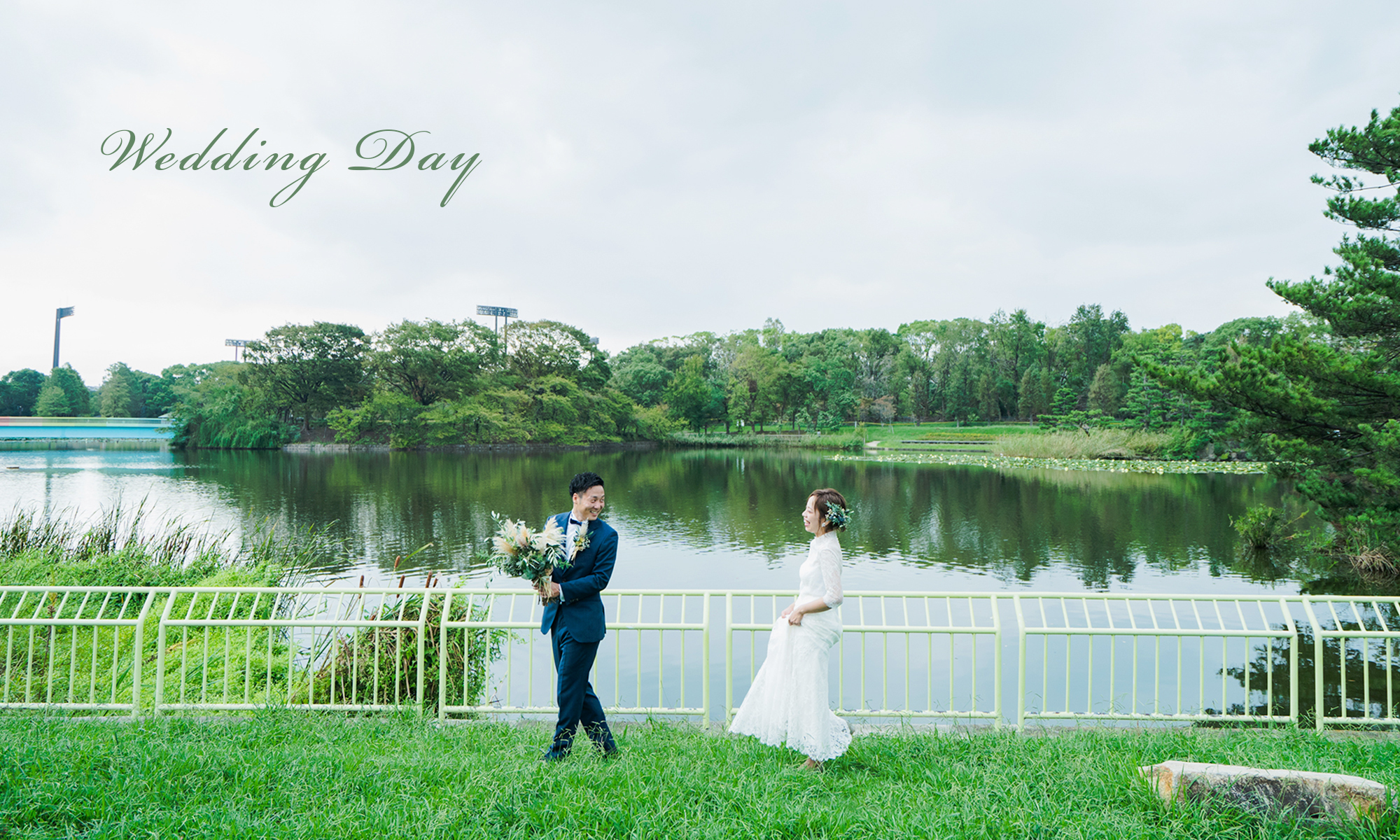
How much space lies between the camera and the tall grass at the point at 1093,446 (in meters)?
38.6

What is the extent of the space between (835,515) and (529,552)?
4.86 ft

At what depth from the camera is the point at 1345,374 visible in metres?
10.1

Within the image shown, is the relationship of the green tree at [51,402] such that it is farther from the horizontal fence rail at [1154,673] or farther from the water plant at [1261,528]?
the water plant at [1261,528]

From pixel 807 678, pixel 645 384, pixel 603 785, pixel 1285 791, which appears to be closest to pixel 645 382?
pixel 645 384

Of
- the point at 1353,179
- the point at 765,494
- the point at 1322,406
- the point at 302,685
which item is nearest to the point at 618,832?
the point at 302,685

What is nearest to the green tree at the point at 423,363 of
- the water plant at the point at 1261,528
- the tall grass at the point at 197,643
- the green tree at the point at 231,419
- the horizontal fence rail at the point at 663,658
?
the green tree at the point at 231,419

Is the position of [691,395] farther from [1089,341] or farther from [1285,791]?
[1285,791]

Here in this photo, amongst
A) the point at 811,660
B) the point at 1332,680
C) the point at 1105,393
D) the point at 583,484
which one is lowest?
the point at 1332,680

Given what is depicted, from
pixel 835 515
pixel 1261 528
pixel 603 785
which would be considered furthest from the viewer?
pixel 1261 528

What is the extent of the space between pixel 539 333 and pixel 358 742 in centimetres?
5562

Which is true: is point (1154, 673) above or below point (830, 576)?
below

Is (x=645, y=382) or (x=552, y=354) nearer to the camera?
(x=552, y=354)

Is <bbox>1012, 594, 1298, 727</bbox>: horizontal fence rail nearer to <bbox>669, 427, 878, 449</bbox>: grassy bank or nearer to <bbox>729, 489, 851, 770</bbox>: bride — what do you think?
<bbox>729, 489, 851, 770</bbox>: bride

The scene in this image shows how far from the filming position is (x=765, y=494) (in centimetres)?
2562
